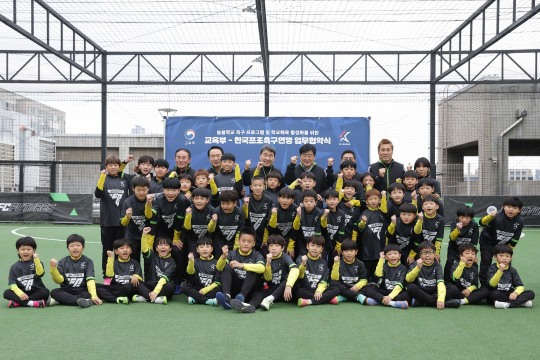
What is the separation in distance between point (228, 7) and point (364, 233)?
5814mm

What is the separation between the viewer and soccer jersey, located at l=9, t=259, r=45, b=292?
530 cm

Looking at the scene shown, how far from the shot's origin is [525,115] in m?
16.5

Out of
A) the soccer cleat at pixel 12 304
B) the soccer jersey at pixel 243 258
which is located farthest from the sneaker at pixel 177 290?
the soccer cleat at pixel 12 304

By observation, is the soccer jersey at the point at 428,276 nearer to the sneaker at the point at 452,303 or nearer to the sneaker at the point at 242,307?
the sneaker at the point at 452,303

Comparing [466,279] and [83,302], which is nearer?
[83,302]

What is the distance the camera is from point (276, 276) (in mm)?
5535

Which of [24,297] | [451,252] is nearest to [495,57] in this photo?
[451,252]

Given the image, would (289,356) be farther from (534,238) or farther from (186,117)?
(534,238)

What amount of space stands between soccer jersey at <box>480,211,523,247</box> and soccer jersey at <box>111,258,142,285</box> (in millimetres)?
3778

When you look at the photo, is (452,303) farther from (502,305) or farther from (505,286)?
(505,286)

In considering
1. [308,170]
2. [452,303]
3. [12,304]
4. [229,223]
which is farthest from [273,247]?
[12,304]

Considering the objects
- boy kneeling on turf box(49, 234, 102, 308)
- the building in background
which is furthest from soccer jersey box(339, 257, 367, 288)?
the building in background

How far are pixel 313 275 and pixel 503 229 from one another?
222 centimetres

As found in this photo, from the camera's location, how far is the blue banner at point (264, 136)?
10.4m
